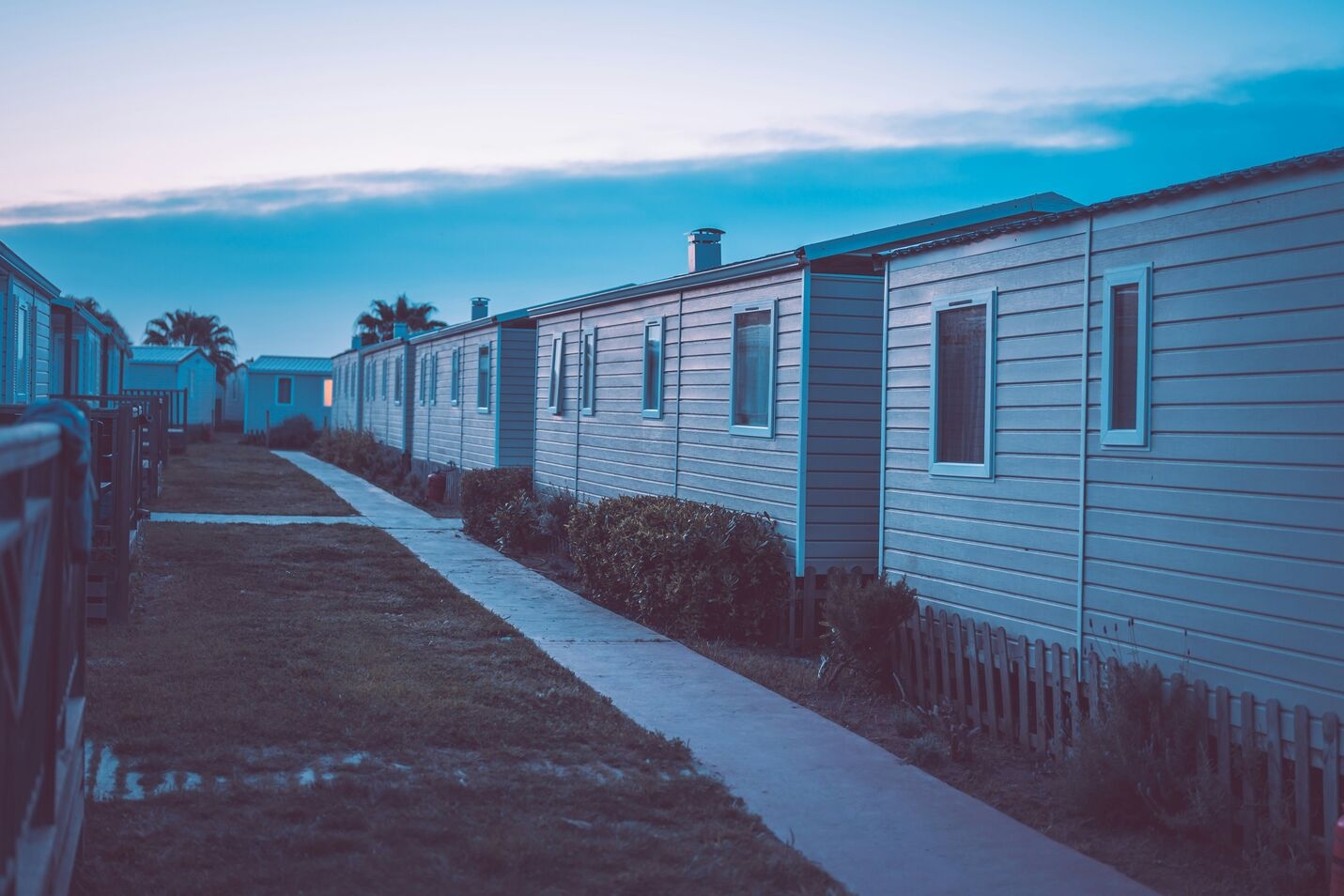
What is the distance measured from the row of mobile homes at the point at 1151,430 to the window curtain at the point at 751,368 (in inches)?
93.8

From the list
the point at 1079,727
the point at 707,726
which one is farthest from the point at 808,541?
the point at 1079,727

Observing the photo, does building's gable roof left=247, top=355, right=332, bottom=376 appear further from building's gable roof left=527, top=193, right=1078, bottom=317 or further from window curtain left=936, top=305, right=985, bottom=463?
window curtain left=936, top=305, right=985, bottom=463

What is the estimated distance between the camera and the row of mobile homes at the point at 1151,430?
5363mm

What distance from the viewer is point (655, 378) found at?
1382 cm

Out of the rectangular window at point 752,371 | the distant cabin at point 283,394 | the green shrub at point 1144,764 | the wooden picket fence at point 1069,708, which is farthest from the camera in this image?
the distant cabin at point 283,394

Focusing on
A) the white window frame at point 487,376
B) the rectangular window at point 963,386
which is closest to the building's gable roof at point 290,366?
the white window frame at point 487,376

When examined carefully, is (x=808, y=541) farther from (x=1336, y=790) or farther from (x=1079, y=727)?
(x=1336, y=790)

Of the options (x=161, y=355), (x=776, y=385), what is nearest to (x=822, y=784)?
(x=776, y=385)

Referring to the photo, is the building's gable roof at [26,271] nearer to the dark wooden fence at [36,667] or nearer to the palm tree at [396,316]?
the dark wooden fence at [36,667]

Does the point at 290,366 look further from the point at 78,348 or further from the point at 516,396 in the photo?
the point at 516,396

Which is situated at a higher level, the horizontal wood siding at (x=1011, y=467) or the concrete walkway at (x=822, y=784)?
the horizontal wood siding at (x=1011, y=467)

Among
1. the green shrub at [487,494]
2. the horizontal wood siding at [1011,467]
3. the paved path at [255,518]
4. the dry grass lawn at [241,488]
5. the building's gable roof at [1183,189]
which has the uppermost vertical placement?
the building's gable roof at [1183,189]

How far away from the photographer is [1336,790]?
16.4ft

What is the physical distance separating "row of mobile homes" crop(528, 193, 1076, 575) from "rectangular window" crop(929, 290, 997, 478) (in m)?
1.87
